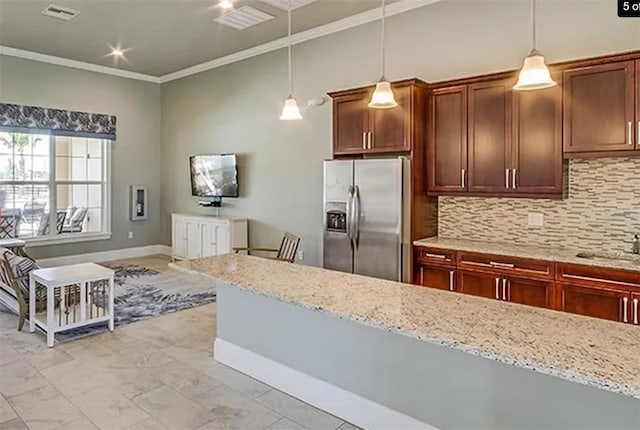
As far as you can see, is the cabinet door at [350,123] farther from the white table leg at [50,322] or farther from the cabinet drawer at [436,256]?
the white table leg at [50,322]

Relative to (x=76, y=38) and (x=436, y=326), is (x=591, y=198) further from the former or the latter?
(x=76, y=38)

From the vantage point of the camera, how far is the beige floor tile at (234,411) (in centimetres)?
271

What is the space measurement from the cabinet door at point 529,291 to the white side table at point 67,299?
3.69 metres

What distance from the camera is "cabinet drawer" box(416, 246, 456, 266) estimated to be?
4176mm

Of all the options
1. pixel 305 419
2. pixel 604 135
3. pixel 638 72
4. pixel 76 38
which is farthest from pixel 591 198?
pixel 76 38

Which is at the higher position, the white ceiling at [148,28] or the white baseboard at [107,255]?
the white ceiling at [148,28]

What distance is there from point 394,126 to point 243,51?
3377 mm

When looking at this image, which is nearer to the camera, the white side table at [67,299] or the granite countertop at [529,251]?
the granite countertop at [529,251]

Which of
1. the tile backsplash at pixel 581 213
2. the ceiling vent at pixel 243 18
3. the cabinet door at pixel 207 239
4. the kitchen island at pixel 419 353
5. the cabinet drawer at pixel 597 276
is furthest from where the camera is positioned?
the cabinet door at pixel 207 239

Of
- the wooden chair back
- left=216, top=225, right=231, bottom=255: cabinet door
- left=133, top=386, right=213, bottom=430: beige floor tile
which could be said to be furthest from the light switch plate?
left=216, top=225, right=231, bottom=255: cabinet door

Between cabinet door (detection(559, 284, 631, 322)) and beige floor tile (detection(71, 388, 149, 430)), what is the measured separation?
125 inches

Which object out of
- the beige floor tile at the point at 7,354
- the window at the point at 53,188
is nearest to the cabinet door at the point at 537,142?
the beige floor tile at the point at 7,354

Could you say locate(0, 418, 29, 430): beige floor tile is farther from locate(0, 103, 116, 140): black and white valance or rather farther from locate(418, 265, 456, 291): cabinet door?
locate(0, 103, 116, 140): black and white valance

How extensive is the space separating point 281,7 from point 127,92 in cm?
438
